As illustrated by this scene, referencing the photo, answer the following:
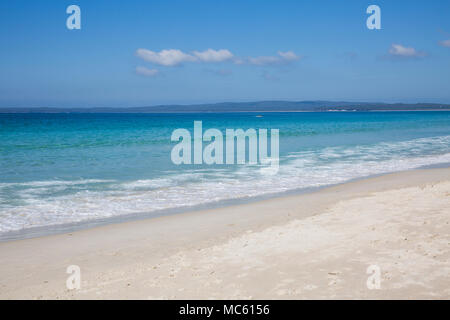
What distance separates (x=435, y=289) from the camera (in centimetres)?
435

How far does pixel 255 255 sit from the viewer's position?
583cm

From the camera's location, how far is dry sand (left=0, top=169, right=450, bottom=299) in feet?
15.3

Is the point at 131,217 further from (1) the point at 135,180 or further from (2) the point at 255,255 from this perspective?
(1) the point at 135,180

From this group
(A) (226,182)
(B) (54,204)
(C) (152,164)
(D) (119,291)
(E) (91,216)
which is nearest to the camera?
(D) (119,291)

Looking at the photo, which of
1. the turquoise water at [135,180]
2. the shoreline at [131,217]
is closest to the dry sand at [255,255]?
the shoreline at [131,217]

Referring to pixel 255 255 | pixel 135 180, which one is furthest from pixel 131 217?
pixel 135 180

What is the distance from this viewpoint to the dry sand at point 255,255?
4652 mm

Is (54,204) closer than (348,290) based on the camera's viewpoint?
No

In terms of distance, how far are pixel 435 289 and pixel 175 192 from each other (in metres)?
8.81

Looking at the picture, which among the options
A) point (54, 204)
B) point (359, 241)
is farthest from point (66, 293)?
point (54, 204)

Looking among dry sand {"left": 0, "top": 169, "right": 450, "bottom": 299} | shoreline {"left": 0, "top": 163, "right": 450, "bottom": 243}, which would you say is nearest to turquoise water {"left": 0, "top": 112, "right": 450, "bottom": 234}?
shoreline {"left": 0, "top": 163, "right": 450, "bottom": 243}

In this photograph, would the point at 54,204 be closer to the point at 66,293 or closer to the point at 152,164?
the point at 66,293

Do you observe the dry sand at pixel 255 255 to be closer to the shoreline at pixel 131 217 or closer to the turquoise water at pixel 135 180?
the shoreline at pixel 131 217

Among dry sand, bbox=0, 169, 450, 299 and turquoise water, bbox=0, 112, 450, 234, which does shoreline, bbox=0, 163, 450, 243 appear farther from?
dry sand, bbox=0, 169, 450, 299
